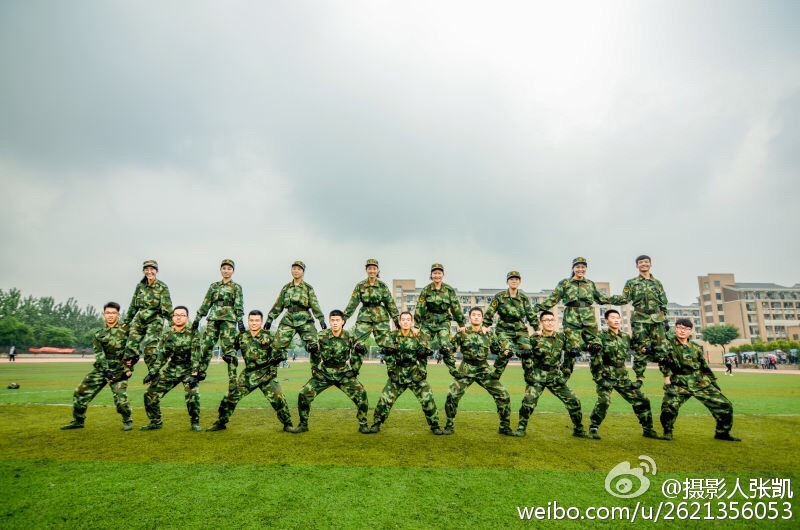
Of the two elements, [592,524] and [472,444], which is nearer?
[592,524]

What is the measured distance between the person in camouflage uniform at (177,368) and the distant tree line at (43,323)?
223 feet

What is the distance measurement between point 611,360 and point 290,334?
6.34m

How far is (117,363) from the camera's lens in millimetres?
7293

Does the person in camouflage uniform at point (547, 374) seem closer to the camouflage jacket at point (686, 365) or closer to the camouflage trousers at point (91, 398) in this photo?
the camouflage jacket at point (686, 365)

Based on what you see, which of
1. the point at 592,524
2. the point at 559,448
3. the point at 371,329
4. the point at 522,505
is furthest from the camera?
the point at 371,329

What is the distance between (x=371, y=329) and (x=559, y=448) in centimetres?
419

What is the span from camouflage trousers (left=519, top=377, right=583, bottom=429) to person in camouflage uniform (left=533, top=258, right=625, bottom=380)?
2.14ft

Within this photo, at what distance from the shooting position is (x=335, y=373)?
7066mm

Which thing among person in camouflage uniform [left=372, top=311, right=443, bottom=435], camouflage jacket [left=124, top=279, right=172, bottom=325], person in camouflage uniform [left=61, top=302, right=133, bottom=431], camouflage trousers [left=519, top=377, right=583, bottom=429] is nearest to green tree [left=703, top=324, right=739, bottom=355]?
camouflage trousers [left=519, top=377, right=583, bottom=429]

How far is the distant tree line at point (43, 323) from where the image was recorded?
5466 centimetres

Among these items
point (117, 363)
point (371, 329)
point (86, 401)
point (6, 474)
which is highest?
point (371, 329)

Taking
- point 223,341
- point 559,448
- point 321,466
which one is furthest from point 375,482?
point 223,341

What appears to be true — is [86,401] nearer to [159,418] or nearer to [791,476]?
[159,418]

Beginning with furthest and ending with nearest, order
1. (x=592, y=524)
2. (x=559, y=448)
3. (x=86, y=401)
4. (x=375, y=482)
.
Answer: (x=86, y=401)
(x=559, y=448)
(x=375, y=482)
(x=592, y=524)
